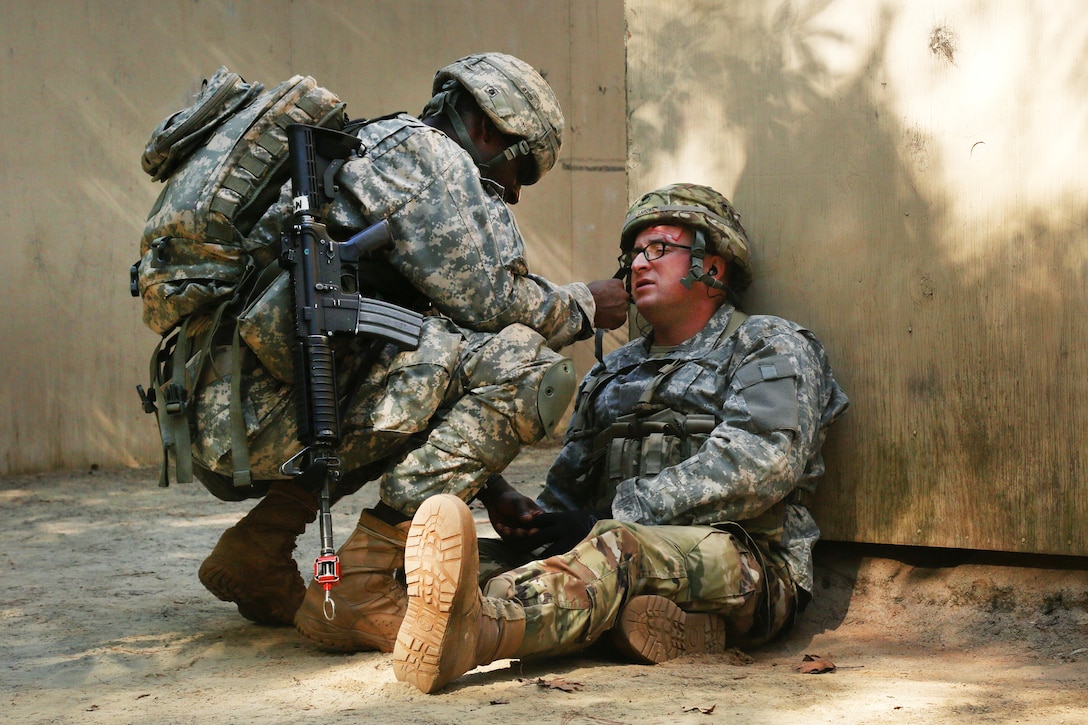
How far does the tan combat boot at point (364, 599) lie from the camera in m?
3.05

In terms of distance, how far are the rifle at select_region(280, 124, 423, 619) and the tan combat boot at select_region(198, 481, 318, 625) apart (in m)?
0.51

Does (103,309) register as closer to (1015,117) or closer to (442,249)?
(442,249)

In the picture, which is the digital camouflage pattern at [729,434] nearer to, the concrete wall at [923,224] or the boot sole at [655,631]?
the concrete wall at [923,224]

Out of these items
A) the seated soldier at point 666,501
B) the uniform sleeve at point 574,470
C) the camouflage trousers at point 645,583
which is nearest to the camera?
the seated soldier at point 666,501

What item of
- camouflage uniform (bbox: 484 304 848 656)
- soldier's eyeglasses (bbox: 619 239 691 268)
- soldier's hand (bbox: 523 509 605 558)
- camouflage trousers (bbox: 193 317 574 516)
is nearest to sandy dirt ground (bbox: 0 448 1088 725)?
camouflage uniform (bbox: 484 304 848 656)

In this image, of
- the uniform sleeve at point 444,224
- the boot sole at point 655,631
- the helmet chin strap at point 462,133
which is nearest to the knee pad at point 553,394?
the uniform sleeve at point 444,224

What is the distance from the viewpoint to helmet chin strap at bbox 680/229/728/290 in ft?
11.8

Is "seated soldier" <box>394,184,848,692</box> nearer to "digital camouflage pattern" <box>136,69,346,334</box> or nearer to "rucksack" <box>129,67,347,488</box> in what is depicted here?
"rucksack" <box>129,67,347,488</box>

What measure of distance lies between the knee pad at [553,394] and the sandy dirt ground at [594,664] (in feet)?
2.05

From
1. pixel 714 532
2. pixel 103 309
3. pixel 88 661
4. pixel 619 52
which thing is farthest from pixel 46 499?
pixel 619 52

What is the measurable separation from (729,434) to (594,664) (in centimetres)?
75

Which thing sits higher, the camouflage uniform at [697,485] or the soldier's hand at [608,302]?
the soldier's hand at [608,302]

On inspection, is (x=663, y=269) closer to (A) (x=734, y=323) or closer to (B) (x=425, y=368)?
(A) (x=734, y=323)

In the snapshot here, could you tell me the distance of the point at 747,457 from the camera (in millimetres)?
3195
